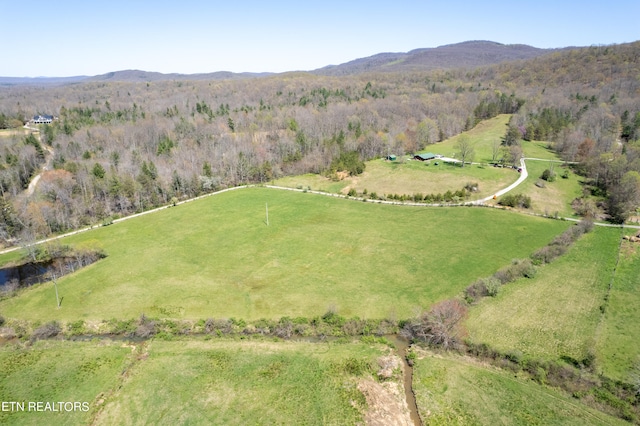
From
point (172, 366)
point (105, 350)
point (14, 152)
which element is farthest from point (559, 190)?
point (14, 152)

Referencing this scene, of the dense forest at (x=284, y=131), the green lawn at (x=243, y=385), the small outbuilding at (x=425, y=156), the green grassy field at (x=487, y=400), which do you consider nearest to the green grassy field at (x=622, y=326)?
the green grassy field at (x=487, y=400)

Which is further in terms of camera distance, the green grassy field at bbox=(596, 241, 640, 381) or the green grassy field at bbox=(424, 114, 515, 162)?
the green grassy field at bbox=(424, 114, 515, 162)

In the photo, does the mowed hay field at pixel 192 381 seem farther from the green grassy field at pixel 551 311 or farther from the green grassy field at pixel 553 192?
the green grassy field at pixel 553 192

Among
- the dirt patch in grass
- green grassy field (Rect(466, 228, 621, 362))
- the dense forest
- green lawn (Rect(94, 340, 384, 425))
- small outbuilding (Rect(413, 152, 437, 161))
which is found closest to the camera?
the dirt patch in grass

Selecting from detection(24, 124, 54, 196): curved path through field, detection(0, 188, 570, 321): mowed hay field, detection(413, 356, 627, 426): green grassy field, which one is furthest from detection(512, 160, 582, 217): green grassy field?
detection(24, 124, 54, 196): curved path through field

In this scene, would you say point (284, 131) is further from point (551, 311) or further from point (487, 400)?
point (487, 400)

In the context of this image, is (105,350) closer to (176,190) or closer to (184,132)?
(176,190)

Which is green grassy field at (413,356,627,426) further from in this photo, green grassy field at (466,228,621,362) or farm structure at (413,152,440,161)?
Answer: farm structure at (413,152,440,161)
